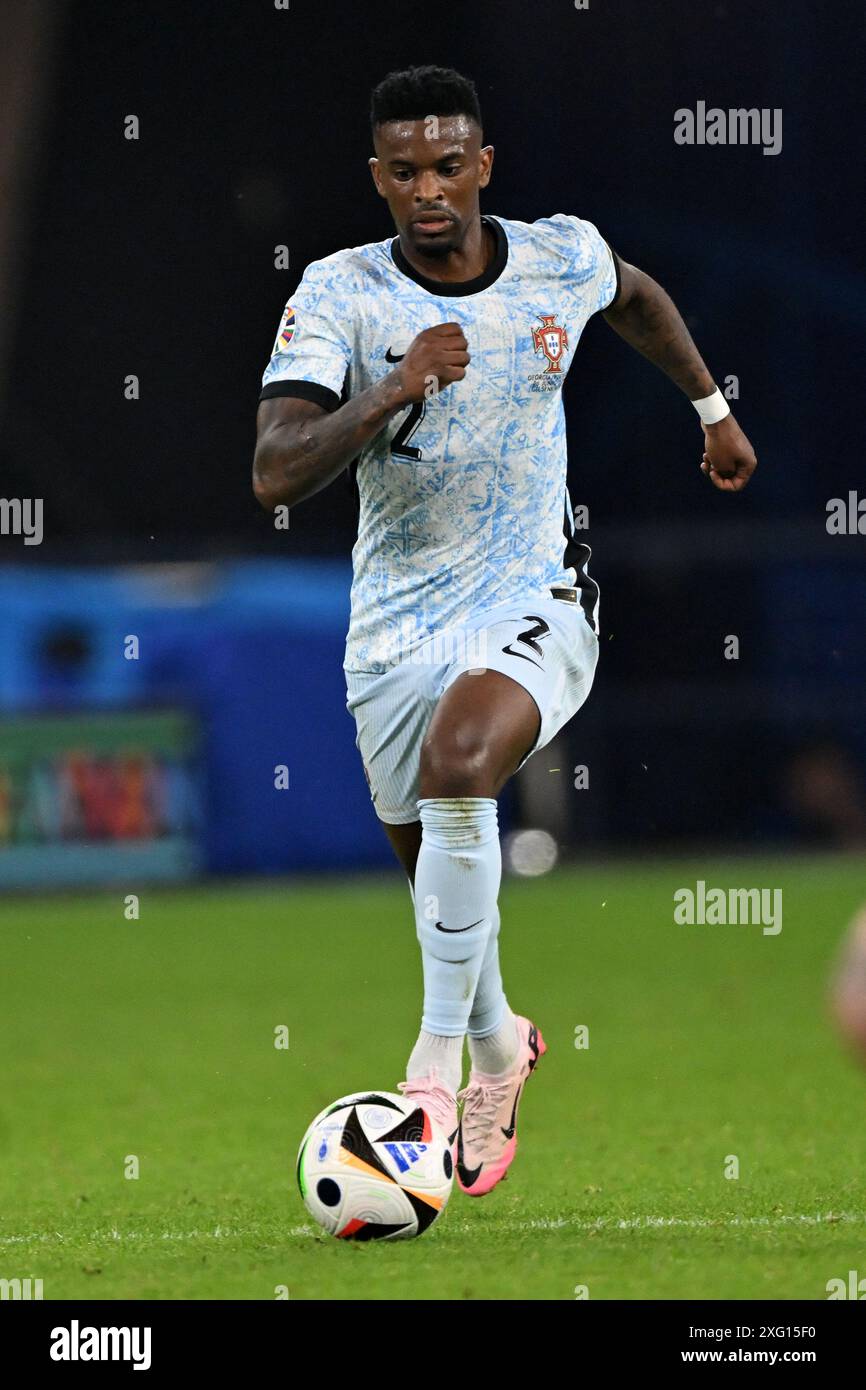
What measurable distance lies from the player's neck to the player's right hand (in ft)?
1.54

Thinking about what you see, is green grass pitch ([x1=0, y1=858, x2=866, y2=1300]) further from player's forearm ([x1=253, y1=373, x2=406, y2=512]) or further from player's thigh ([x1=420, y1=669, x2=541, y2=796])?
player's forearm ([x1=253, y1=373, x2=406, y2=512])

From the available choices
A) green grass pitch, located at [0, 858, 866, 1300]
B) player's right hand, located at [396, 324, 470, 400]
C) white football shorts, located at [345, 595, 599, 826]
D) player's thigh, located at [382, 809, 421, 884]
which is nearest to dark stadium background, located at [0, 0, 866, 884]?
green grass pitch, located at [0, 858, 866, 1300]

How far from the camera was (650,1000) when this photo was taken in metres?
9.32

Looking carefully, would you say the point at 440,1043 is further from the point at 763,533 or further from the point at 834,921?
A: the point at 763,533

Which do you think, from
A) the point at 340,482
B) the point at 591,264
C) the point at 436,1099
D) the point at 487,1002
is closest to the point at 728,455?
the point at 591,264

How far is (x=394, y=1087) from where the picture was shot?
705 centimetres

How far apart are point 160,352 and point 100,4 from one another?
123 inches

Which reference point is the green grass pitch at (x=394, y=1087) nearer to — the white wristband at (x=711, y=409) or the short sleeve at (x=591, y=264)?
the white wristband at (x=711, y=409)

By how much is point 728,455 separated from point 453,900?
1611mm

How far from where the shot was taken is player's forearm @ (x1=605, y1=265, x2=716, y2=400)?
5688 mm

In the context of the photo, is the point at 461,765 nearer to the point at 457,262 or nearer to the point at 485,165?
the point at 457,262

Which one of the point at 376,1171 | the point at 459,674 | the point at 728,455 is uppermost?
the point at 728,455

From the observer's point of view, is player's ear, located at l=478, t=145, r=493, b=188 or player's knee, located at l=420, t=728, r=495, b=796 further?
player's ear, located at l=478, t=145, r=493, b=188

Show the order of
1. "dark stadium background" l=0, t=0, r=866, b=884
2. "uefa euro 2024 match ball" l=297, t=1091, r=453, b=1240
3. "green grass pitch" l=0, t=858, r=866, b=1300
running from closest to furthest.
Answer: "green grass pitch" l=0, t=858, r=866, b=1300 < "uefa euro 2024 match ball" l=297, t=1091, r=453, b=1240 < "dark stadium background" l=0, t=0, r=866, b=884
